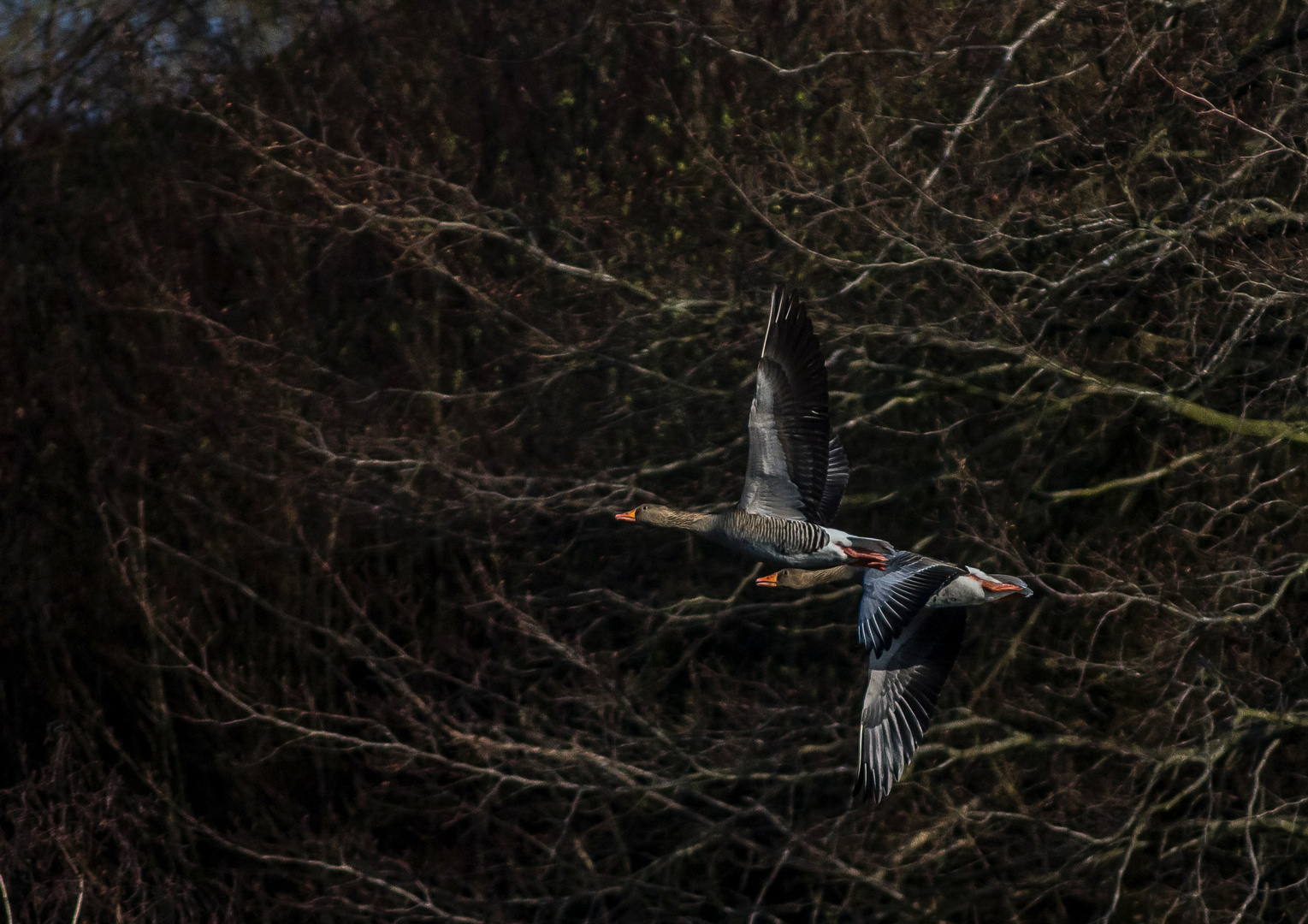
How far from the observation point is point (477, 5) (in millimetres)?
17047

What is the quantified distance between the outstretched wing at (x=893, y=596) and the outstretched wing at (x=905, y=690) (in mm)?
1210

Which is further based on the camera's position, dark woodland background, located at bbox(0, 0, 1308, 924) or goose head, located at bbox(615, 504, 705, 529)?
dark woodland background, located at bbox(0, 0, 1308, 924)

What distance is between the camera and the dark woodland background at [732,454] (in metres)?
11.8

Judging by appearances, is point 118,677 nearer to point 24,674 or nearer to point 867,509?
point 24,674

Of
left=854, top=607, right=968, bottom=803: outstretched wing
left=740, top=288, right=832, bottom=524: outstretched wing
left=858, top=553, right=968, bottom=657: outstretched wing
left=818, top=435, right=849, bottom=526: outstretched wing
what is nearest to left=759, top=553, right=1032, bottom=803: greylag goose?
left=854, top=607, right=968, bottom=803: outstretched wing

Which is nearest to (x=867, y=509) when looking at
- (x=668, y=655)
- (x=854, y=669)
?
(x=854, y=669)

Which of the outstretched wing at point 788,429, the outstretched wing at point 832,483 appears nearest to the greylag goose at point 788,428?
the outstretched wing at point 788,429

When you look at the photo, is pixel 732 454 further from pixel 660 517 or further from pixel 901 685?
pixel 660 517

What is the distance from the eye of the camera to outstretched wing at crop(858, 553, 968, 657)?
7.80 metres

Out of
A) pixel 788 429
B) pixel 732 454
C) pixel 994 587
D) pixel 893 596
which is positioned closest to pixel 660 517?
pixel 788 429

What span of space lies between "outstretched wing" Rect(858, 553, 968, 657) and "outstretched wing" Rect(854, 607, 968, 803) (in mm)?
1210

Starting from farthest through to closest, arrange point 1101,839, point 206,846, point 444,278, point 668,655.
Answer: point 206,846, point 444,278, point 668,655, point 1101,839

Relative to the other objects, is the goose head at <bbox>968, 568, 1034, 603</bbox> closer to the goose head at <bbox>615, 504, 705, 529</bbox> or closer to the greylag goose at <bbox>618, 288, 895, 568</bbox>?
the greylag goose at <bbox>618, 288, 895, 568</bbox>

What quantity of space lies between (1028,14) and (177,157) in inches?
373
